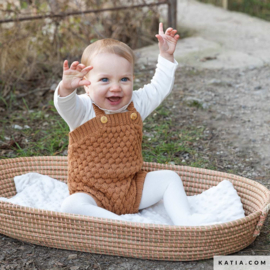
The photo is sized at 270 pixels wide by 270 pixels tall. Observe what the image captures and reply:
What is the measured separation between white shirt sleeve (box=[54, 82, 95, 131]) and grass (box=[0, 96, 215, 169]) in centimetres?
86

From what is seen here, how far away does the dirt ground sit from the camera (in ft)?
6.23

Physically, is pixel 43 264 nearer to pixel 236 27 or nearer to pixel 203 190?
pixel 203 190

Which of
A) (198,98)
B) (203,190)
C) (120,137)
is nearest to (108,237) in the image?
(120,137)

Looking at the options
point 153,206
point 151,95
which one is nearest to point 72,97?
point 151,95

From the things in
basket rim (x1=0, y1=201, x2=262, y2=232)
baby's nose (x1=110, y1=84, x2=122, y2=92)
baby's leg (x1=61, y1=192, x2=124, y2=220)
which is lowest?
baby's leg (x1=61, y1=192, x2=124, y2=220)

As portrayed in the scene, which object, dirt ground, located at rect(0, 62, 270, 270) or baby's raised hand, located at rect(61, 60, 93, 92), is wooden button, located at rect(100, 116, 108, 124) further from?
dirt ground, located at rect(0, 62, 270, 270)

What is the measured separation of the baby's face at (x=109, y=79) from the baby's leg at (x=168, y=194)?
44 cm

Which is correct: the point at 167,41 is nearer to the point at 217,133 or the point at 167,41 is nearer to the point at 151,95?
the point at 151,95

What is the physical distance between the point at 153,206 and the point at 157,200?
0.35 ft

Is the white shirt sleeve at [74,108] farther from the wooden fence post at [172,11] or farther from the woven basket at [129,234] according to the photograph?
the wooden fence post at [172,11]

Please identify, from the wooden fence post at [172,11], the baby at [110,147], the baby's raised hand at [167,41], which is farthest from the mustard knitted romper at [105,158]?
the wooden fence post at [172,11]

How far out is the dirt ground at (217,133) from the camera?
1900 millimetres

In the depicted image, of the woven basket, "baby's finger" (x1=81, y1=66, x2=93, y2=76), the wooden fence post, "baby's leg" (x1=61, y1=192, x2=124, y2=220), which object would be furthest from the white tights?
the wooden fence post

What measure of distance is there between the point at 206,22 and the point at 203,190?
453 centimetres
